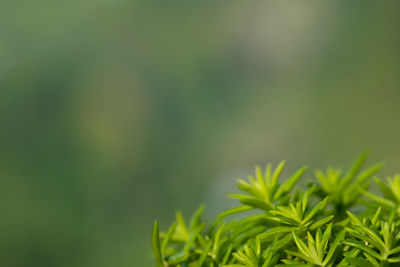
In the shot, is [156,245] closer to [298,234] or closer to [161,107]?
[298,234]

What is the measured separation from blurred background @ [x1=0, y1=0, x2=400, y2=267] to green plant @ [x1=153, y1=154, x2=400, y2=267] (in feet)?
11.7

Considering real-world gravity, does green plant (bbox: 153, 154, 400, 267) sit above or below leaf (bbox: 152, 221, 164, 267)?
below

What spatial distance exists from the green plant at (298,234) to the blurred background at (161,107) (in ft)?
11.7

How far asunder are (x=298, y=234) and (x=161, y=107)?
217 inches

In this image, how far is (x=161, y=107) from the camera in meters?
5.85

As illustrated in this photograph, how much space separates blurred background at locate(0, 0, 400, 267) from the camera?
4.26 m

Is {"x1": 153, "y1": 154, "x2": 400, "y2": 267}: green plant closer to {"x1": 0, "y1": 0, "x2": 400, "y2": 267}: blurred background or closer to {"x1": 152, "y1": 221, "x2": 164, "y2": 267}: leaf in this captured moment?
{"x1": 152, "y1": 221, "x2": 164, "y2": 267}: leaf

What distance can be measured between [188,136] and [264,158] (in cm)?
93

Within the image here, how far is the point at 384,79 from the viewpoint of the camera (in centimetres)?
612

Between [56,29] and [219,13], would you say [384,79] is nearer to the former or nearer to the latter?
[219,13]

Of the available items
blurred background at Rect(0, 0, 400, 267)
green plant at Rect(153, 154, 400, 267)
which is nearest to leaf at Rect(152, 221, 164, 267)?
green plant at Rect(153, 154, 400, 267)

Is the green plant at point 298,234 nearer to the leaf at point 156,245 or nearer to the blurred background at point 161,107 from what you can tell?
the leaf at point 156,245

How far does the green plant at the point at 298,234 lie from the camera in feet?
1.09

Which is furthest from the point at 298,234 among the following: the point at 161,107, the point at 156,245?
the point at 161,107
